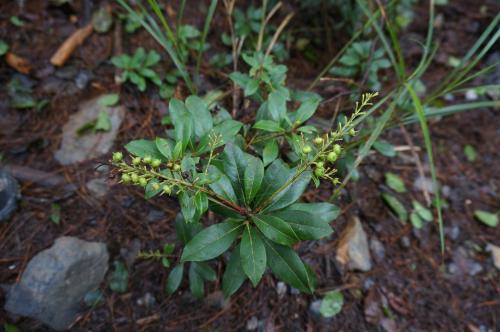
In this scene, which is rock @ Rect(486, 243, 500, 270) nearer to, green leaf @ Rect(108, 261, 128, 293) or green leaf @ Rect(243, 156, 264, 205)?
green leaf @ Rect(243, 156, 264, 205)

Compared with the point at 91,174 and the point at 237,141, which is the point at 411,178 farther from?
the point at 91,174

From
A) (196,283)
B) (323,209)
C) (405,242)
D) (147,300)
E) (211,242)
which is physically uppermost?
(323,209)

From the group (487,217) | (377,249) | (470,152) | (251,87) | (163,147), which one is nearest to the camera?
(163,147)

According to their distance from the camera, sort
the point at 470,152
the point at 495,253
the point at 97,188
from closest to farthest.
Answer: the point at 97,188
the point at 495,253
the point at 470,152

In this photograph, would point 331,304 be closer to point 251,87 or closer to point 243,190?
point 243,190

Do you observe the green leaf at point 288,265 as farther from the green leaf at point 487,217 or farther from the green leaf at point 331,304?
the green leaf at point 487,217

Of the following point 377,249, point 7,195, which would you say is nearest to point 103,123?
point 7,195

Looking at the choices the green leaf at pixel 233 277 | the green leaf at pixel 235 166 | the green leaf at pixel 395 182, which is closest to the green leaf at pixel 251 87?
the green leaf at pixel 235 166
